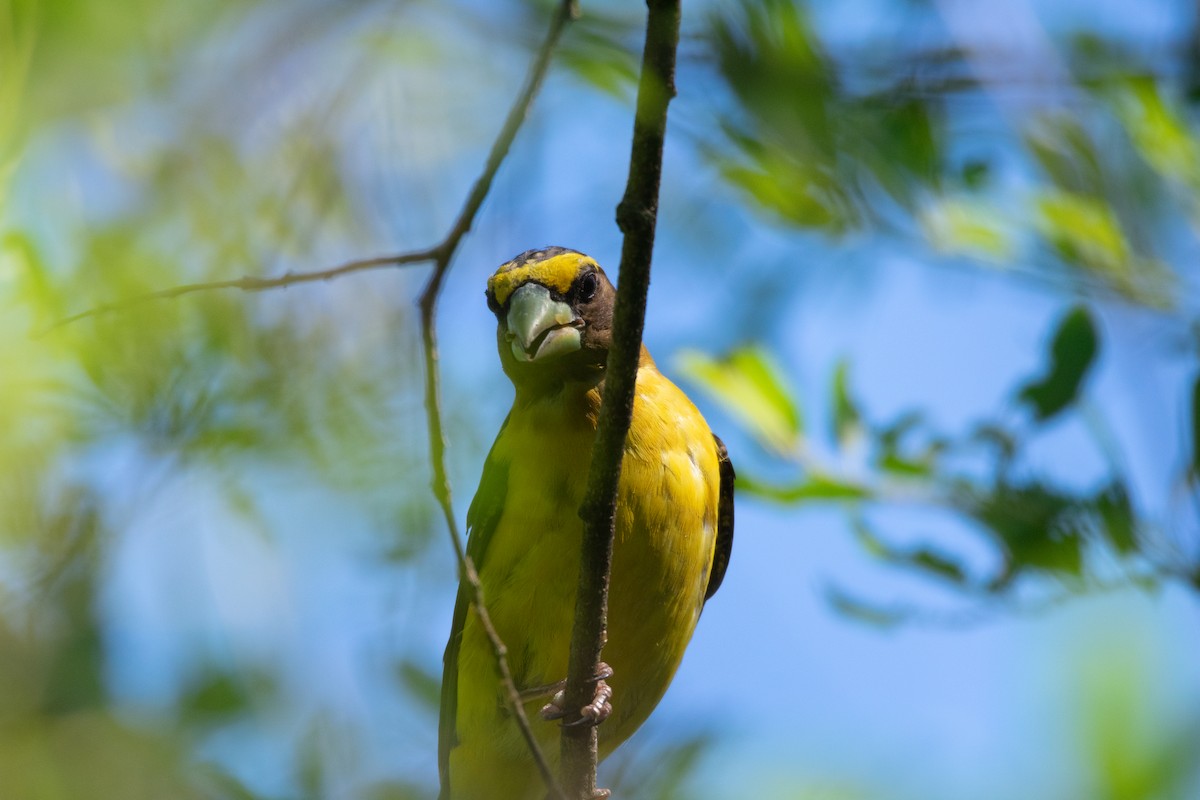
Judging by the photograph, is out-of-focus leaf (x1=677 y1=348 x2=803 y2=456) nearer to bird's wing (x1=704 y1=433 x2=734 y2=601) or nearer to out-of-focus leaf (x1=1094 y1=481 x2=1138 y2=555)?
bird's wing (x1=704 y1=433 x2=734 y2=601)

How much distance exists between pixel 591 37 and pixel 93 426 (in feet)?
3.56

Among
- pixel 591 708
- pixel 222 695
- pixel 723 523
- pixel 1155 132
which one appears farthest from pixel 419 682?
pixel 723 523

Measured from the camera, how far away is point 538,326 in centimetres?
402

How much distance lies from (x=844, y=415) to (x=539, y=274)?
112 centimetres

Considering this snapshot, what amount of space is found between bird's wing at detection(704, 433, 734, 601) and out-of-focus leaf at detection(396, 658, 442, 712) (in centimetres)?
168

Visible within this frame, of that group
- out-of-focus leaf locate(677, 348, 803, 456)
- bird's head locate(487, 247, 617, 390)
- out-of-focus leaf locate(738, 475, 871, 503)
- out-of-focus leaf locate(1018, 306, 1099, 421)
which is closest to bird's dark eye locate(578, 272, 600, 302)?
bird's head locate(487, 247, 617, 390)

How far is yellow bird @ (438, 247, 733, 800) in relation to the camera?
4.07 m

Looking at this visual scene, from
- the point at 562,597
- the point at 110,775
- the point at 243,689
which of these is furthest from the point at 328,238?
A: the point at 562,597

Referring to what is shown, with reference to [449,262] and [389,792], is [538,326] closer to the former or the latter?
[449,262]

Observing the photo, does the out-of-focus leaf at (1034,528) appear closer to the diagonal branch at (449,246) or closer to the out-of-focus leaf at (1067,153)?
the out-of-focus leaf at (1067,153)

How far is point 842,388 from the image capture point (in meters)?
3.84

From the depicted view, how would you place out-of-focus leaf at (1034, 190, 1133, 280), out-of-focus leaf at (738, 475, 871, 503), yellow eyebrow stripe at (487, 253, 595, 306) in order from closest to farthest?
out-of-focus leaf at (1034, 190, 1133, 280), out-of-focus leaf at (738, 475, 871, 503), yellow eyebrow stripe at (487, 253, 595, 306)

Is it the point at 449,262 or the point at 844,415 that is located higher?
the point at 844,415

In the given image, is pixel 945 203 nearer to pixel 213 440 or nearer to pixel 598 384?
pixel 598 384
